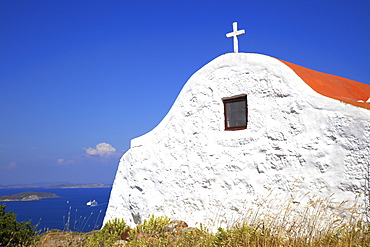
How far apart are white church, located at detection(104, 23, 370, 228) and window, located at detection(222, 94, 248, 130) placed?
→ 24 millimetres

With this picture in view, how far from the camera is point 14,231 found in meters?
8.22

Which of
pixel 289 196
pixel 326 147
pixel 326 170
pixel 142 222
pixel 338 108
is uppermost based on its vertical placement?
pixel 338 108

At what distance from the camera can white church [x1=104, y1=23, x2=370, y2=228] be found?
703cm

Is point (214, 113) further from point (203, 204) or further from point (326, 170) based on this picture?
point (326, 170)

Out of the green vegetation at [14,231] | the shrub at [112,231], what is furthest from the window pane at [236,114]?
the green vegetation at [14,231]

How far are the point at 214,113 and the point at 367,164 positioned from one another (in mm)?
3647

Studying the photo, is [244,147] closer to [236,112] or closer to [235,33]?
[236,112]

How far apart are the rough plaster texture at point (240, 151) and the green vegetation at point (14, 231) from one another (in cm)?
246

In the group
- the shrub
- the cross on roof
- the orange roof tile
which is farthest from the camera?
the cross on roof

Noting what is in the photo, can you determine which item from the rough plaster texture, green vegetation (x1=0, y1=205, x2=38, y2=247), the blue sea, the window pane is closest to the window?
the window pane

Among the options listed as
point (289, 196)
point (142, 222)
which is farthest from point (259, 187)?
point (142, 222)

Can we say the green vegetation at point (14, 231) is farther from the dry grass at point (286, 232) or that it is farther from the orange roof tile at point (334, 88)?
the orange roof tile at point (334, 88)

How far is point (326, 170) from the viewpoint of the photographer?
7.09m

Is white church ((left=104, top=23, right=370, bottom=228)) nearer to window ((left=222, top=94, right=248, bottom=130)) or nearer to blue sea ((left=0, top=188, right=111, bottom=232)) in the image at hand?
window ((left=222, top=94, right=248, bottom=130))
